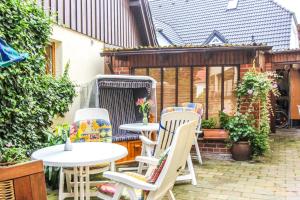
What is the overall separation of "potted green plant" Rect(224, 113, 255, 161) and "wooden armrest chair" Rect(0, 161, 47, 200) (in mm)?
4813

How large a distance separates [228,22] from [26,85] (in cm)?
1265

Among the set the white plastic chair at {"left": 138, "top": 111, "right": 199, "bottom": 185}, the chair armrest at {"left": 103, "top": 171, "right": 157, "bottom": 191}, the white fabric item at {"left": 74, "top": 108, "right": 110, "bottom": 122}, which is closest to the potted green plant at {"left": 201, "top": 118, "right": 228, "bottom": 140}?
the white plastic chair at {"left": 138, "top": 111, "right": 199, "bottom": 185}

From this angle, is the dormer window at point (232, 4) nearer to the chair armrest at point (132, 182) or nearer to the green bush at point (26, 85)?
the green bush at point (26, 85)

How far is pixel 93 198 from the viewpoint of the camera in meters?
4.16

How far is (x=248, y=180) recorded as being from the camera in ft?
16.1

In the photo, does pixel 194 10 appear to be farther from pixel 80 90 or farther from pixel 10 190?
pixel 10 190

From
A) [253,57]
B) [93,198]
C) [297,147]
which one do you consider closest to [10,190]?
[93,198]

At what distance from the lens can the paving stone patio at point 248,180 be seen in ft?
13.9

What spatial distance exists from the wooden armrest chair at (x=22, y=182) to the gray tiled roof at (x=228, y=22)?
13.0m

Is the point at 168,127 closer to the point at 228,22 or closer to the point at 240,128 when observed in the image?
the point at 240,128

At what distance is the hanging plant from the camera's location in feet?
20.7

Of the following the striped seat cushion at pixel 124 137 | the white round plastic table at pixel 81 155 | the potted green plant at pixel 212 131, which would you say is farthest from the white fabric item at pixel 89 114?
the potted green plant at pixel 212 131

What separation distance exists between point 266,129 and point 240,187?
2651 millimetres

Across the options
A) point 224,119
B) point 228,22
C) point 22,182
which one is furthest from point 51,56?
point 228,22
